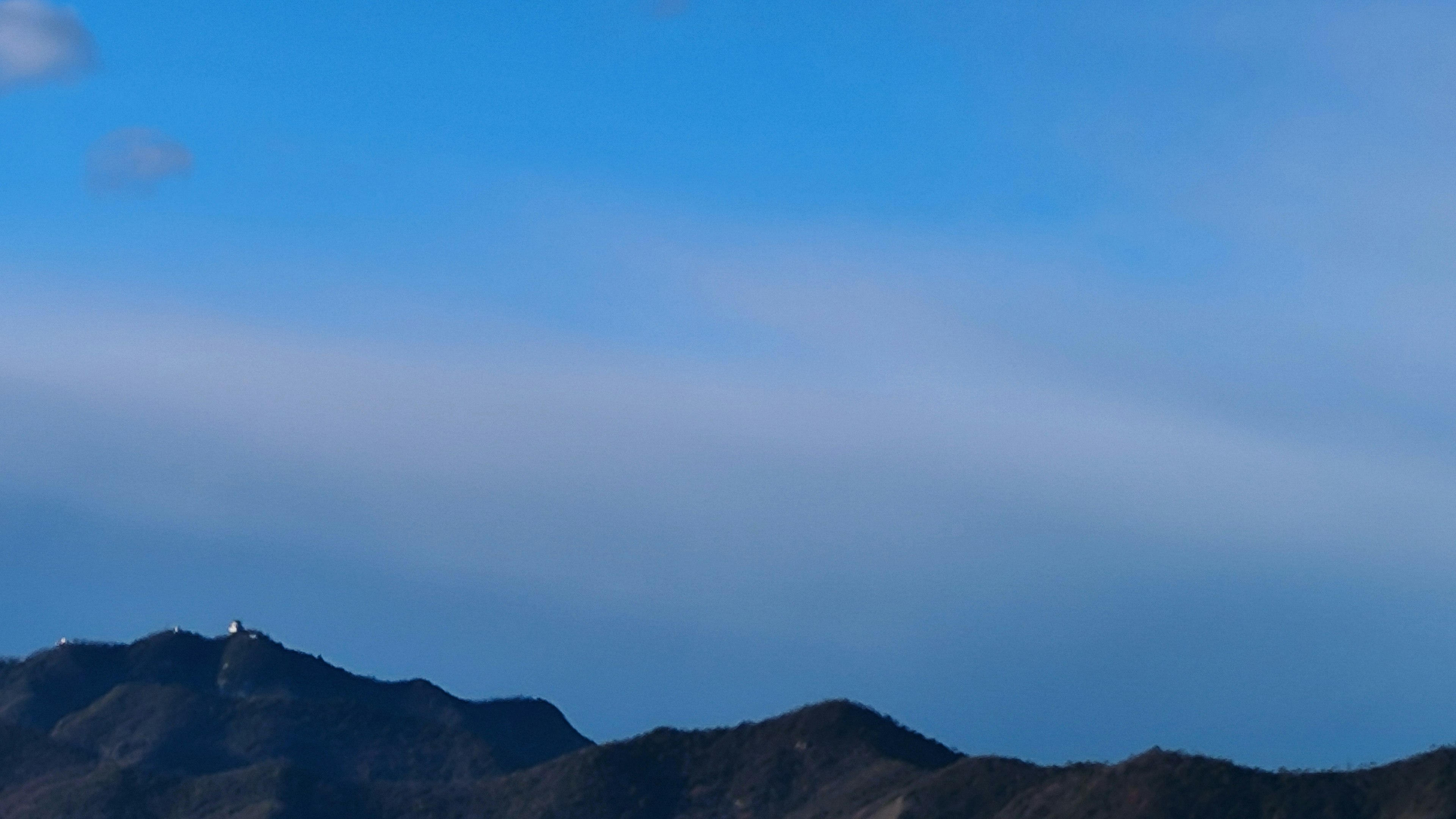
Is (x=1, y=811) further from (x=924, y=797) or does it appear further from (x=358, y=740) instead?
(x=924, y=797)

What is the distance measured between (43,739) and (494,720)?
26.1 metres

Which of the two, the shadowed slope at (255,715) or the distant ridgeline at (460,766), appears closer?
the distant ridgeline at (460,766)

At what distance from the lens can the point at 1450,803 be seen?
4647cm

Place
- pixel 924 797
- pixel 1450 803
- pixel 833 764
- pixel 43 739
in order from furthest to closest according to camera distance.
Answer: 1. pixel 43 739
2. pixel 833 764
3. pixel 924 797
4. pixel 1450 803

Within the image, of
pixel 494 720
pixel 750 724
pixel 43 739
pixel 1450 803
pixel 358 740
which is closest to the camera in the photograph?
pixel 1450 803

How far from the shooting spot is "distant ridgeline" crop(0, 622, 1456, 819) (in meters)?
50.8

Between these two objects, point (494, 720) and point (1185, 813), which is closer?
point (1185, 813)

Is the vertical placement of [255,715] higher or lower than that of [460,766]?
higher

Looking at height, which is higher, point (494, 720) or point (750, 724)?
point (494, 720)

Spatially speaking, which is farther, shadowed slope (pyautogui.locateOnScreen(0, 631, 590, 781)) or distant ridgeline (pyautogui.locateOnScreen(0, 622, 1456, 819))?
shadowed slope (pyautogui.locateOnScreen(0, 631, 590, 781))

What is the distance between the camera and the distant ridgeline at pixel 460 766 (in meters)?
50.8

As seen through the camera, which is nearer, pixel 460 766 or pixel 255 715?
pixel 460 766

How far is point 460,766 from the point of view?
8306 cm

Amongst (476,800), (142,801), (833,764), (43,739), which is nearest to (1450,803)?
(833,764)
